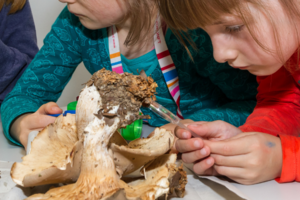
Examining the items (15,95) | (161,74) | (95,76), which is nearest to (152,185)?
(95,76)

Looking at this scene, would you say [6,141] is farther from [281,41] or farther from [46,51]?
[281,41]

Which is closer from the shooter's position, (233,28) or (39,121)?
(233,28)

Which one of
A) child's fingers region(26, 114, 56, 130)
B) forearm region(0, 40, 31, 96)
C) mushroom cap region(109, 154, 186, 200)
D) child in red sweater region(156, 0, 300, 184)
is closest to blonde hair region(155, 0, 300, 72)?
child in red sweater region(156, 0, 300, 184)

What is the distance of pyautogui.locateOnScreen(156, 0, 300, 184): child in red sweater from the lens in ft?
1.32

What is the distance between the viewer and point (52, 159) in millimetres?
349

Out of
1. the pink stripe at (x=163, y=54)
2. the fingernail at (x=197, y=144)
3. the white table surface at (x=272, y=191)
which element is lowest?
the white table surface at (x=272, y=191)

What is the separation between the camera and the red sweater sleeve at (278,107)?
56cm

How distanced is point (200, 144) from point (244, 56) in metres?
0.19

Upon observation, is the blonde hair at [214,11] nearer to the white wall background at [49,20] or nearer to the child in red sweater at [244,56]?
the child in red sweater at [244,56]

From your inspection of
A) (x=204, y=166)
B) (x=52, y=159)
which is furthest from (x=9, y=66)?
(x=204, y=166)

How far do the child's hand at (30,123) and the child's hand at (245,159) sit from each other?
1.28 feet

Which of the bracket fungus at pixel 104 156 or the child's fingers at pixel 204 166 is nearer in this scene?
the bracket fungus at pixel 104 156

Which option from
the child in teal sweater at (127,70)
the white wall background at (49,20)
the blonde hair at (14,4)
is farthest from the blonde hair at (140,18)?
the white wall background at (49,20)

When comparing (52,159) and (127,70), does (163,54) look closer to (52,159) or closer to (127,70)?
(127,70)
